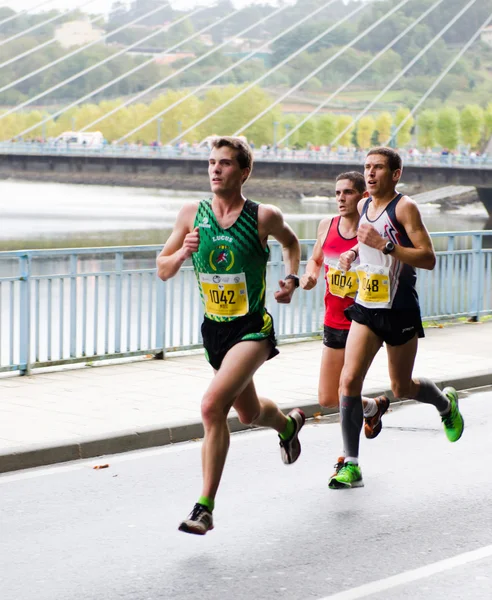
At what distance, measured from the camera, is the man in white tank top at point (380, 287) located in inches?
238

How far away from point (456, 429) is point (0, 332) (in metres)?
3.89

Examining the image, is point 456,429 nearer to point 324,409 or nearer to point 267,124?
point 324,409

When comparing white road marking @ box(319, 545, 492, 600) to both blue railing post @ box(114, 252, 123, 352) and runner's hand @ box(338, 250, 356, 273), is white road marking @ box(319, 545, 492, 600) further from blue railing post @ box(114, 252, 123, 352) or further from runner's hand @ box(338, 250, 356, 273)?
blue railing post @ box(114, 252, 123, 352)

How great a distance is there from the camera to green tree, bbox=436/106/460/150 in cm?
12662

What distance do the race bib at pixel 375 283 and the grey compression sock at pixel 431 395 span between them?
0.75 metres

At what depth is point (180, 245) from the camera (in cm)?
550

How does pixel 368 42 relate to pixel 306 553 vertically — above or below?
above

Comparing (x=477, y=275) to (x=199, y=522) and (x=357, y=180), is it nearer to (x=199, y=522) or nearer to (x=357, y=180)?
(x=357, y=180)

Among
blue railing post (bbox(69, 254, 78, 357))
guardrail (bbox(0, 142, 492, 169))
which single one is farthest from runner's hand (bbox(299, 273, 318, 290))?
guardrail (bbox(0, 142, 492, 169))

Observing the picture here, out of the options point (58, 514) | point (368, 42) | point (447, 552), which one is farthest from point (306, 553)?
point (368, 42)

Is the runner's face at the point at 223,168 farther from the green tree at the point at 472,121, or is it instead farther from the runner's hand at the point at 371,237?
the green tree at the point at 472,121

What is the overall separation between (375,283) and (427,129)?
411 feet

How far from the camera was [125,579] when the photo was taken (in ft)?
14.9

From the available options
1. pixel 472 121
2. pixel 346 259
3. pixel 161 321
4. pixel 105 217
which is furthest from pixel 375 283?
pixel 472 121
